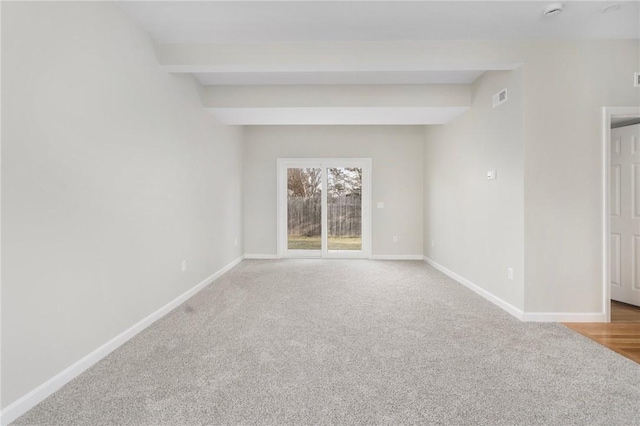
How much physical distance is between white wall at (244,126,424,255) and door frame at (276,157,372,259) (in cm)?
9

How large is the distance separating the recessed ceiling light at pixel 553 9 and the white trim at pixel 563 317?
2583 mm

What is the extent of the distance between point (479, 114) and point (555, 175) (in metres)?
1.24

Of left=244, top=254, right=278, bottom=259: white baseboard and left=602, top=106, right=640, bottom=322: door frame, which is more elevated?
left=602, top=106, right=640, bottom=322: door frame

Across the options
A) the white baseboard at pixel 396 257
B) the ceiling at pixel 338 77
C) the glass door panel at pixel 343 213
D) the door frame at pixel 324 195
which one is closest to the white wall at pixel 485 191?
the ceiling at pixel 338 77

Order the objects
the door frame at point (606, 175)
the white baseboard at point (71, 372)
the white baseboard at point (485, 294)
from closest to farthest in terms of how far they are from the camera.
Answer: the white baseboard at point (71, 372)
the door frame at point (606, 175)
the white baseboard at point (485, 294)

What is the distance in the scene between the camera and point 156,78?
2.91 m

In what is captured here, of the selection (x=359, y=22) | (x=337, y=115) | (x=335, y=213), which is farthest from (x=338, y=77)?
(x=335, y=213)

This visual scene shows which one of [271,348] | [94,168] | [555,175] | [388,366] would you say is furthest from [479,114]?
[94,168]

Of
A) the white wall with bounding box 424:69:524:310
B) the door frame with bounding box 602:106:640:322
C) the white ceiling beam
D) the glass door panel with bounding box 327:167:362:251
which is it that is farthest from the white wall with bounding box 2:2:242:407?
the door frame with bounding box 602:106:640:322

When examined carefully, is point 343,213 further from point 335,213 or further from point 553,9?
point 553,9

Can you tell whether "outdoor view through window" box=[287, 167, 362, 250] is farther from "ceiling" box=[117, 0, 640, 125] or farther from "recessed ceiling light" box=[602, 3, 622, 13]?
"recessed ceiling light" box=[602, 3, 622, 13]

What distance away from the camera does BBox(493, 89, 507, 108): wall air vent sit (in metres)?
3.21

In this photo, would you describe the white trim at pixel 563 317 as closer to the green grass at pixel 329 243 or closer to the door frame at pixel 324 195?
the door frame at pixel 324 195

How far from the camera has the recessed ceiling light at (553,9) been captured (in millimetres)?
2367
